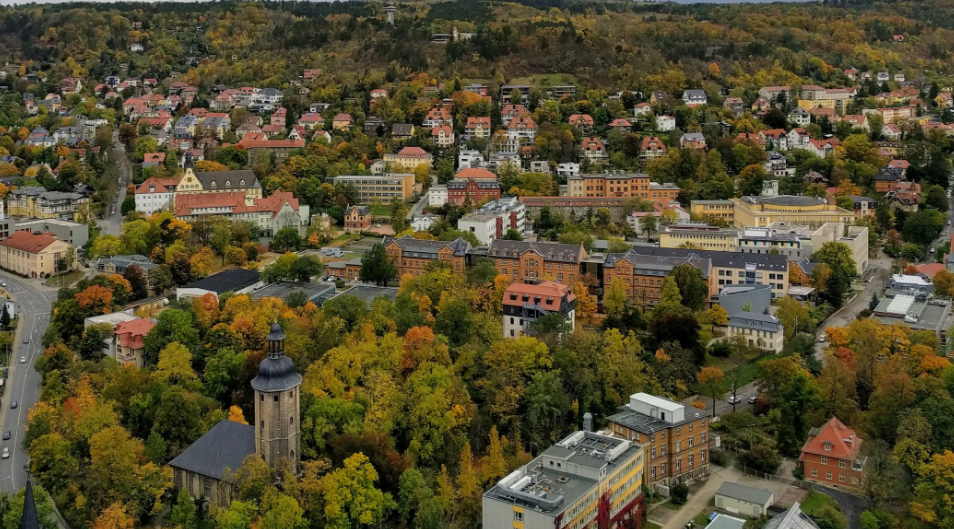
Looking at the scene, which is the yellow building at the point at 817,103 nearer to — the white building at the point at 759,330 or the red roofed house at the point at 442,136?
the red roofed house at the point at 442,136

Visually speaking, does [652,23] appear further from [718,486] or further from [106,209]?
[718,486]

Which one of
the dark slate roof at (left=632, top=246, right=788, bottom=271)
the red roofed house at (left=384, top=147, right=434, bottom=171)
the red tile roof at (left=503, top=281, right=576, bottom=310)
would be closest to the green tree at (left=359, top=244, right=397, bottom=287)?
the red tile roof at (left=503, top=281, right=576, bottom=310)

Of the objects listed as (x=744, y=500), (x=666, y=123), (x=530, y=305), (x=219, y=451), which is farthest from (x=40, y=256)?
(x=666, y=123)

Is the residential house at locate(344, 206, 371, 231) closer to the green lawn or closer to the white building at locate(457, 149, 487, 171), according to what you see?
the white building at locate(457, 149, 487, 171)

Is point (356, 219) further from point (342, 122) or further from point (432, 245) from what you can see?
point (342, 122)

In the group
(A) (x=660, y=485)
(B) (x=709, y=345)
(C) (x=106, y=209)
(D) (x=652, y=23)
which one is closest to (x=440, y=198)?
(C) (x=106, y=209)

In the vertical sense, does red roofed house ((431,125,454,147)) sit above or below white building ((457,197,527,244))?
above
